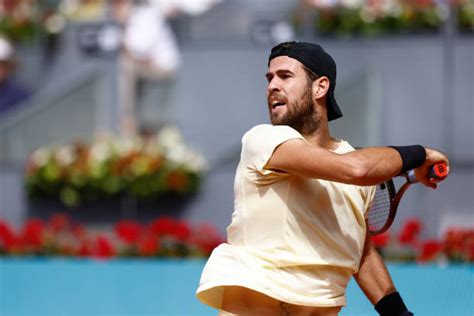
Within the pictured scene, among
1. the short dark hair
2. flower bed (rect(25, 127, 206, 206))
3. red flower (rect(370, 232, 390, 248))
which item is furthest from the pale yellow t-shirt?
flower bed (rect(25, 127, 206, 206))

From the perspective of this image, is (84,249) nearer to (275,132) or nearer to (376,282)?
(376,282)

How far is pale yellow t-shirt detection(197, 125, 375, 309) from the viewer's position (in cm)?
374

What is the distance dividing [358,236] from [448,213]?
5970mm

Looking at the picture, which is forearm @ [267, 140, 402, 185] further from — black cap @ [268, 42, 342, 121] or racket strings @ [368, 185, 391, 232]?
racket strings @ [368, 185, 391, 232]

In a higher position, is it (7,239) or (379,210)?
(379,210)

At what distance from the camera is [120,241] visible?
986cm

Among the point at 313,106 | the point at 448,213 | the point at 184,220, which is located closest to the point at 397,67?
the point at 448,213

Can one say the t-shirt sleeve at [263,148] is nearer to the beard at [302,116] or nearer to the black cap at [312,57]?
the beard at [302,116]

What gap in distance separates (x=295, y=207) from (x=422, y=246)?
5332mm

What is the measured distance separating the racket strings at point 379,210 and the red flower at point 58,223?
6114 mm

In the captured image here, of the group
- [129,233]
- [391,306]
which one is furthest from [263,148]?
[129,233]

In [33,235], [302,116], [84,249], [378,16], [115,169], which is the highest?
[378,16]

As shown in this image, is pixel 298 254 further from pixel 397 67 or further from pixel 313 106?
pixel 397 67

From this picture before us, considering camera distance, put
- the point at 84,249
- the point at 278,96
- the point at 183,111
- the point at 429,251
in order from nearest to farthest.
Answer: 1. the point at 278,96
2. the point at 429,251
3. the point at 84,249
4. the point at 183,111
